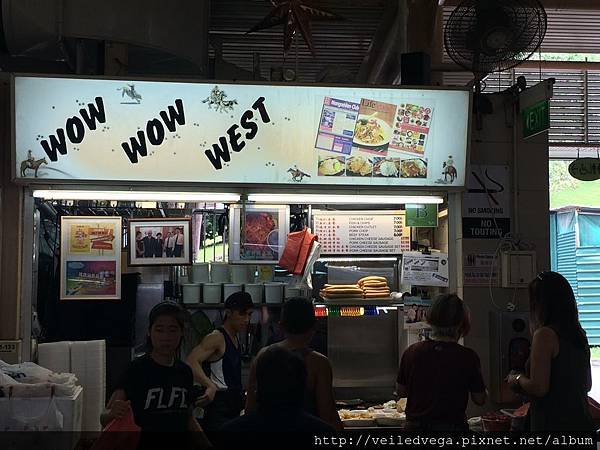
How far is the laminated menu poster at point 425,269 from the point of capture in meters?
5.43

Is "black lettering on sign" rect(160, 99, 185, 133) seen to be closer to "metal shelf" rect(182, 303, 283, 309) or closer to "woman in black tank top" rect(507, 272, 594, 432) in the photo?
"metal shelf" rect(182, 303, 283, 309)

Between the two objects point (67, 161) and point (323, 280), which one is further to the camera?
point (323, 280)

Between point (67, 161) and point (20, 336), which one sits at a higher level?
point (67, 161)

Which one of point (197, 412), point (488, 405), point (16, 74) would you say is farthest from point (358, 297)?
point (16, 74)

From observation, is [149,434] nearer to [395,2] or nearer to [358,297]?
[358,297]

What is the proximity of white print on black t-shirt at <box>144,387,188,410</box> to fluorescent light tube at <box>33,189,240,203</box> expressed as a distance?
6.88 feet

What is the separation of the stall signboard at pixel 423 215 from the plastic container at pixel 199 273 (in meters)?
1.83

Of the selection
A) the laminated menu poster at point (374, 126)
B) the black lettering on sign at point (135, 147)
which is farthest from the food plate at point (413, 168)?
the black lettering on sign at point (135, 147)

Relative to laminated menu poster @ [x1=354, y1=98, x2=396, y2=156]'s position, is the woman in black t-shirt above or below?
below

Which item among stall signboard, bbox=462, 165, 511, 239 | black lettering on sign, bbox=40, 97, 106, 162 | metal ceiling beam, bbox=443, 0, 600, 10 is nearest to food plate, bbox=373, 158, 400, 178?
stall signboard, bbox=462, 165, 511, 239

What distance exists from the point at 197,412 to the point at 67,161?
2.06 meters

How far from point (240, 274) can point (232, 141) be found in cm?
141

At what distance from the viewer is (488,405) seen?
5.27 meters

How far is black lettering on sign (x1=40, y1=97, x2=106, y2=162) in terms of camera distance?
16.0 ft
